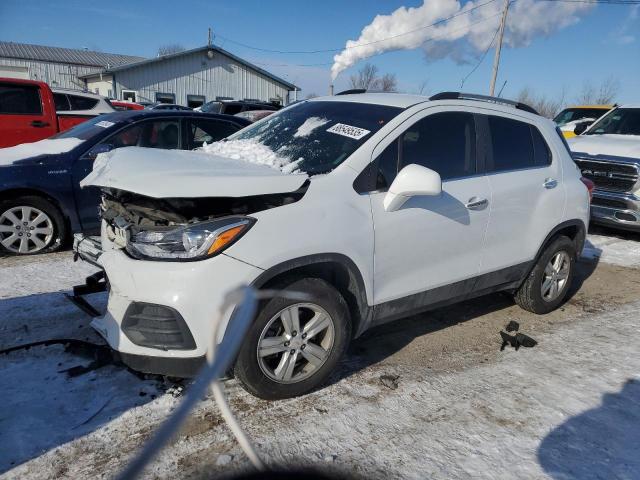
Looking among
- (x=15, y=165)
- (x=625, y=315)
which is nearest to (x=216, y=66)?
(x=15, y=165)

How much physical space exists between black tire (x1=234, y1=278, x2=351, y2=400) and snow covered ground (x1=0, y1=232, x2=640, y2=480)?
0.11 m

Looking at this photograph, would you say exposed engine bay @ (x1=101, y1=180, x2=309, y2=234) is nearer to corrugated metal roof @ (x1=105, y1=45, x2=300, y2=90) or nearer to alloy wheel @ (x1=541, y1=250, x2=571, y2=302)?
alloy wheel @ (x1=541, y1=250, x2=571, y2=302)

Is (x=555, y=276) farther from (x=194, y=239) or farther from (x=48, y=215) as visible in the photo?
(x=48, y=215)

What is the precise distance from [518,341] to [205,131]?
4.54 meters

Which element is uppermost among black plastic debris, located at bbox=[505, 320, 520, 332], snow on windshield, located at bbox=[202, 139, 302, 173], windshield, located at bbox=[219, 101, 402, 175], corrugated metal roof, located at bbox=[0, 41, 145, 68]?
corrugated metal roof, located at bbox=[0, 41, 145, 68]

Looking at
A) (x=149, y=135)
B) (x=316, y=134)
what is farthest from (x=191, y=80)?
(x=316, y=134)

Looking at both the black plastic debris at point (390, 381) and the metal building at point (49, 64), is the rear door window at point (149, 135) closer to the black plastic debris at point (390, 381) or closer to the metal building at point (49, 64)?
the black plastic debris at point (390, 381)

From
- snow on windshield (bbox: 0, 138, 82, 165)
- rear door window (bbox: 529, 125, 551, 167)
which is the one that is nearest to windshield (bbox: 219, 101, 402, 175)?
rear door window (bbox: 529, 125, 551, 167)

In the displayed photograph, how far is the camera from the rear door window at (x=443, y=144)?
130 inches

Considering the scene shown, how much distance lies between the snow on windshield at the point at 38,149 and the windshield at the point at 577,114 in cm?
1324

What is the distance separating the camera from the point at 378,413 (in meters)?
2.87

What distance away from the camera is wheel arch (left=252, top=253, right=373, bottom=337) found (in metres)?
2.66

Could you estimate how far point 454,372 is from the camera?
3.42 meters

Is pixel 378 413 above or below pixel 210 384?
below
